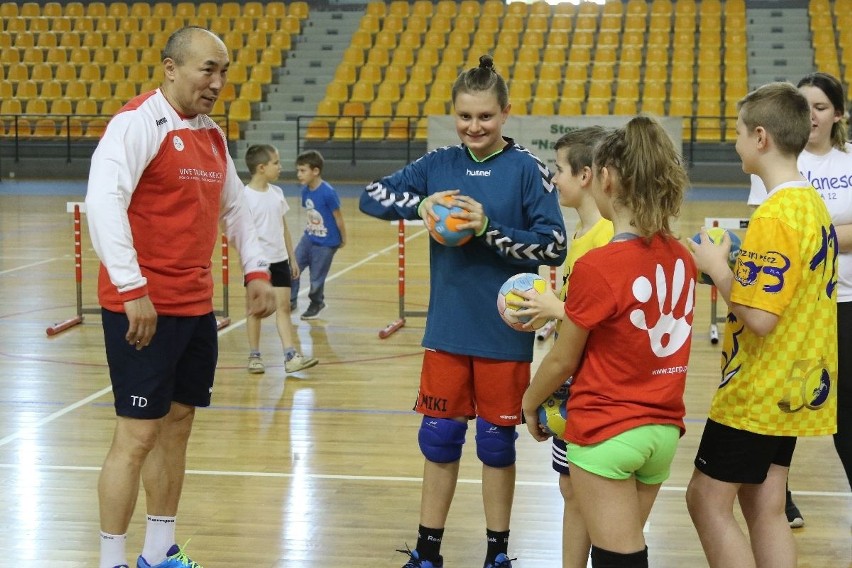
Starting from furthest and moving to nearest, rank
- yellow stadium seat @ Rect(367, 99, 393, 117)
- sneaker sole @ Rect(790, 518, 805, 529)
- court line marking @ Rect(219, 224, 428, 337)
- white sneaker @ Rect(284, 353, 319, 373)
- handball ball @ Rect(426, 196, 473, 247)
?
yellow stadium seat @ Rect(367, 99, 393, 117) → court line marking @ Rect(219, 224, 428, 337) → white sneaker @ Rect(284, 353, 319, 373) → sneaker sole @ Rect(790, 518, 805, 529) → handball ball @ Rect(426, 196, 473, 247)

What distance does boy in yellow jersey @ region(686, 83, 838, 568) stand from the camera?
2.88 meters

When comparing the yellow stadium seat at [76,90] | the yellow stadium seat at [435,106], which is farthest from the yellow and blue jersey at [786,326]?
the yellow stadium seat at [76,90]

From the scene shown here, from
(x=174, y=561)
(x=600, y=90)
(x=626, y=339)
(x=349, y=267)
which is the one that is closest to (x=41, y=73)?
(x=600, y=90)

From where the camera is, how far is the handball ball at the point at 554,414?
2967mm

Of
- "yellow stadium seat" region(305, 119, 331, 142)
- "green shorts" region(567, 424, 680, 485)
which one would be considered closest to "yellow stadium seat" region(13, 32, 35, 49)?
"yellow stadium seat" region(305, 119, 331, 142)

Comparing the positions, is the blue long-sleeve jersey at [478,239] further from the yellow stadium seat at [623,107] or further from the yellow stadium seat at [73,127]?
the yellow stadium seat at [73,127]

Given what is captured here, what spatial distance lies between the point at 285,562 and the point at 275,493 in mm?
762

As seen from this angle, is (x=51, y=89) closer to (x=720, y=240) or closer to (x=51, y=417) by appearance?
(x=51, y=417)

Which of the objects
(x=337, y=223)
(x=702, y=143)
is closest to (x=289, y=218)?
(x=337, y=223)

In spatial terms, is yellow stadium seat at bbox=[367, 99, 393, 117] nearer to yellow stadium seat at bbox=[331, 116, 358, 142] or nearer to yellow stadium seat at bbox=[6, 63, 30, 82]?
yellow stadium seat at bbox=[331, 116, 358, 142]

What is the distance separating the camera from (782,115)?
9.55ft

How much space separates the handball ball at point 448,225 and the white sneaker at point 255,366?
379 centimetres

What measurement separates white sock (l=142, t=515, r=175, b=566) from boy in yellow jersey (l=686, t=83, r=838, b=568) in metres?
1.75

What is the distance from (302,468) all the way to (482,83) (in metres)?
2.22
